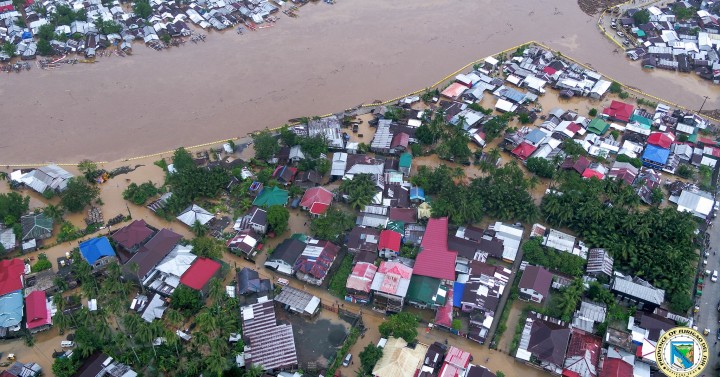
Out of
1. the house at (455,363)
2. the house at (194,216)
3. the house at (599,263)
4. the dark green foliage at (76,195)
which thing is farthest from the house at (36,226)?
the house at (599,263)

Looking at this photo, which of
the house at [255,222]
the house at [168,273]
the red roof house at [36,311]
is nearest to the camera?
the red roof house at [36,311]

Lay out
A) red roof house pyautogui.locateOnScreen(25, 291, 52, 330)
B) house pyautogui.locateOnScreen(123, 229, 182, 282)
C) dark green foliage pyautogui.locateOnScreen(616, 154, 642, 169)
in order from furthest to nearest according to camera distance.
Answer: dark green foliage pyautogui.locateOnScreen(616, 154, 642, 169) < house pyautogui.locateOnScreen(123, 229, 182, 282) < red roof house pyautogui.locateOnScreen(25, 291, 52, 330)

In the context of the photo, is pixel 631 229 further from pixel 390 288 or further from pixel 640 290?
pixel 390 288

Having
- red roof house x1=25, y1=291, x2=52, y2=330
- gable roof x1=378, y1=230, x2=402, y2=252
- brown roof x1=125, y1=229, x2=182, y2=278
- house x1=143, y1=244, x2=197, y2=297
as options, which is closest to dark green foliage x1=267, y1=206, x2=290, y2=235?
house x1=143, y1=244, x2=197, y2=297

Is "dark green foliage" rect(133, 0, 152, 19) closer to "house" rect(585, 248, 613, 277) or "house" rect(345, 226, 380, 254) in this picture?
"house" rect(345, 226, 380, 254)

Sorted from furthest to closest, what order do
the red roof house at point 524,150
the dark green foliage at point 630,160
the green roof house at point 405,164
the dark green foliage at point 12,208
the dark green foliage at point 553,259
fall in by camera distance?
1. the red roof house at point 524,150
2. the dark green foliage at point 630,160
3. the green roof house at point 405,164
4. the dark green foliage at point 12,208
5. the dark green foliage at point 553,259

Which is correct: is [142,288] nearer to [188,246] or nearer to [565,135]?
[188,246]

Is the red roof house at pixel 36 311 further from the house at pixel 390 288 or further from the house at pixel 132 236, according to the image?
the house at pixel 390 288

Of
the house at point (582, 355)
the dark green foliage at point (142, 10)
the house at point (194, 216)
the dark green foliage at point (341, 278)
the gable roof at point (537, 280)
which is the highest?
the dark green foliage at point (142, 10)

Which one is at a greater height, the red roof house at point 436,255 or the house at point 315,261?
the red roof house at point 436,255
